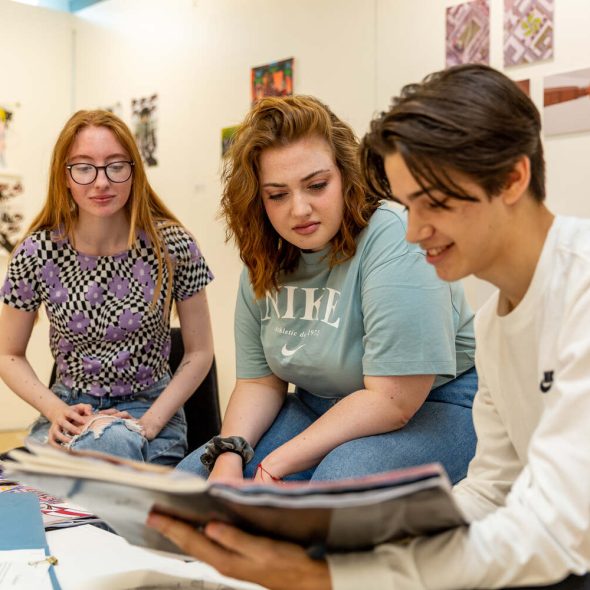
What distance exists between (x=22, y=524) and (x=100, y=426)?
0.53m

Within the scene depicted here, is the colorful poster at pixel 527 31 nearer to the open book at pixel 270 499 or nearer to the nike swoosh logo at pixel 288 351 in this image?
the nike swoosh logo at pixel 288 351

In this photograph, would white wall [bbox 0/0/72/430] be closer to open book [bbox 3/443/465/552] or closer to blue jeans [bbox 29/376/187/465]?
blue jeans [bbox 29/376/187/465]

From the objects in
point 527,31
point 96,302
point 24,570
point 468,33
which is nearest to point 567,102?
point 527,31

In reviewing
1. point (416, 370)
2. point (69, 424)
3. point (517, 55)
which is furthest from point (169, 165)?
point (416, 370)

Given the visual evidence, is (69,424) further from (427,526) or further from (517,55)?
(517,55)

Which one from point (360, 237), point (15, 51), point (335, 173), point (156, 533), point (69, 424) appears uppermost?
point (15, 51)

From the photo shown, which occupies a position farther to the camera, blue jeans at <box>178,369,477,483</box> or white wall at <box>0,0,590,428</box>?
white wall at <box>0,0,590,428</box>

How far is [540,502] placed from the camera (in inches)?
31.1

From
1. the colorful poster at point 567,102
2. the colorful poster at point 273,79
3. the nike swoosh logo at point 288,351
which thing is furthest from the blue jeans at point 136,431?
the colorful poster at point 273,79

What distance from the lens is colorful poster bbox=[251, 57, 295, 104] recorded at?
3.50 meters

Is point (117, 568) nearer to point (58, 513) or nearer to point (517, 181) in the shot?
point (58, 513)

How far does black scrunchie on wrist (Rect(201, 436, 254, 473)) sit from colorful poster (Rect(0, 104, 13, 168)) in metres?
3.30

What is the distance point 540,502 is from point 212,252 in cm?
325

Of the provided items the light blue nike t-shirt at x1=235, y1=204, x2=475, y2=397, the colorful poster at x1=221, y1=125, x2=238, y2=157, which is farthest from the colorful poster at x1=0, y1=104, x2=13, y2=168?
the light blue nike t-shirt at x1=235, y1=204, x2=475, y2=397
